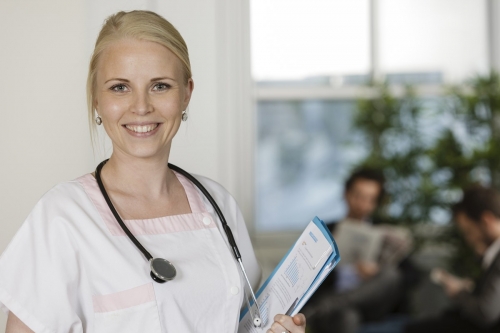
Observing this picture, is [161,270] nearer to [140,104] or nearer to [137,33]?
[140,104]

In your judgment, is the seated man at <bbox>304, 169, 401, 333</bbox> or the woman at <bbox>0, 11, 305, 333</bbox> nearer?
the woman at <bbox>0, 11, 305, 333</bbox>

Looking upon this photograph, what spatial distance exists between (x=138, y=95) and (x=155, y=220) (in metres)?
0.25

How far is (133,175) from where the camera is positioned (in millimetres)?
1331

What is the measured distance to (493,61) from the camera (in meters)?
4.82

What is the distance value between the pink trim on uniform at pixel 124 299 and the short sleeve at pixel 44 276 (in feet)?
0.12

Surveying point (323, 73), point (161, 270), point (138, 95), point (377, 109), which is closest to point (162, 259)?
point (161, 270)

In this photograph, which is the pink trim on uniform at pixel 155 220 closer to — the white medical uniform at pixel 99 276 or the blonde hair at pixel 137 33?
the white medical uniform at pixel 99 276

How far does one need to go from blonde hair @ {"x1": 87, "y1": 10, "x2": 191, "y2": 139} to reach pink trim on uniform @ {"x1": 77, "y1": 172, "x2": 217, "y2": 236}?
0.68 ft

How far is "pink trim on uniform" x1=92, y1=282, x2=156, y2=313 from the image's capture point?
1182 mm

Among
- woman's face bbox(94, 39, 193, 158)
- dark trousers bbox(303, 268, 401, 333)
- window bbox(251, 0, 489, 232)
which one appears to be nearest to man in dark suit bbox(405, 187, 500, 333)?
dark trousers bbox(303, 268, 401, 333)

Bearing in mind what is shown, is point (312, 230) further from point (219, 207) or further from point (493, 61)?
point (493, 61)

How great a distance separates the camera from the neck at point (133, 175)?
4.34 feet

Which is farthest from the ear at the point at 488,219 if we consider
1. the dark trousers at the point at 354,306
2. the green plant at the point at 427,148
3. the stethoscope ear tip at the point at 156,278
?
the stethoscope ear tip at the point at 156,278

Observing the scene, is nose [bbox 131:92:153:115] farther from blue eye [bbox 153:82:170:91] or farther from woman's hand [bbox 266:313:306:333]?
woman's hand [bbox 266:313:306:333]
